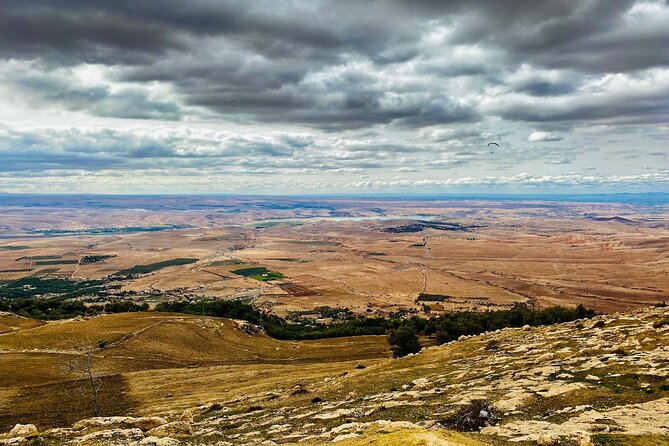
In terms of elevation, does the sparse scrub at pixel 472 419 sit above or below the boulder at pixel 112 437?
above

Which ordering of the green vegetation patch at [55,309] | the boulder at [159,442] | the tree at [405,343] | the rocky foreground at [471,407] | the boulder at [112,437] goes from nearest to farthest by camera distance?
1. the rocky foreground at [471,407]
2. the boulder at [159,442]
3. the boulder at [112,437]
4. the tree at [405,343]
5. the green vegetation patch at [55,309]

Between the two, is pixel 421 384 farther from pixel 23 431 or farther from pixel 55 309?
pixel 55 309

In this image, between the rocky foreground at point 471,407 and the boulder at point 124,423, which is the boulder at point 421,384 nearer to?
the rocky foreground at point 471,407

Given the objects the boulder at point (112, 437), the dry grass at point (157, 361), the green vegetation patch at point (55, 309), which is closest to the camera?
the boulder at point (112, 437)

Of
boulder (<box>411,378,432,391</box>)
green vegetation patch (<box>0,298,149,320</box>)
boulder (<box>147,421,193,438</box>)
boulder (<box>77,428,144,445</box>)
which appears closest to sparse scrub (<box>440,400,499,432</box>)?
boulder (<box>411,378,432,391</box>)

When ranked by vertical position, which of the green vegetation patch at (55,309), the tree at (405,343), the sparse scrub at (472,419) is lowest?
the green vegetation patch at (55,309)

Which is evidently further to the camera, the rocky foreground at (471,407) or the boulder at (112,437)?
the boulder at (112,437)

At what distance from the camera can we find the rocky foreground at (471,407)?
70.8 feet

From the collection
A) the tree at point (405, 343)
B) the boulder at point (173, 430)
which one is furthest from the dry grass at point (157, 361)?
the boulder at point (173, 430)

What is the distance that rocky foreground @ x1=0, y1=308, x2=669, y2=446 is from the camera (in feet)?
70.8

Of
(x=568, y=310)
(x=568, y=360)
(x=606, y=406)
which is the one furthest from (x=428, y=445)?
(x=568, y=310)

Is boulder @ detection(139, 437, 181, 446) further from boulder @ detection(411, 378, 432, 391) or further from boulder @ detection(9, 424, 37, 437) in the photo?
boulder @ detection(411, 378, 432, 391)

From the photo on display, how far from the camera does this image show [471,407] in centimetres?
2589

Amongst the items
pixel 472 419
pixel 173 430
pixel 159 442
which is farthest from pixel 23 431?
pixel 472 419
